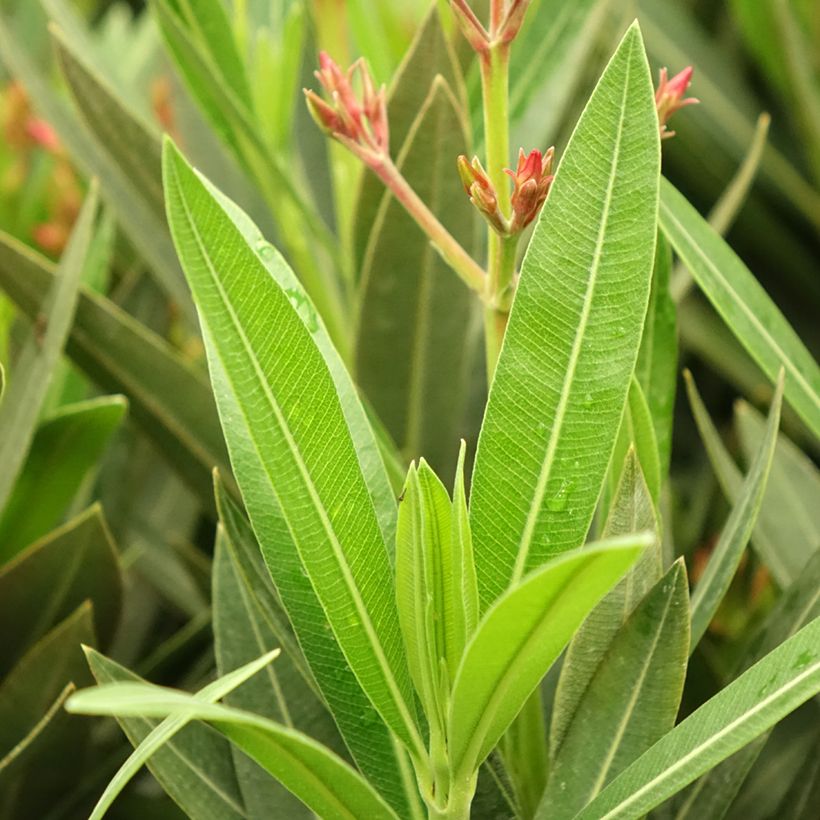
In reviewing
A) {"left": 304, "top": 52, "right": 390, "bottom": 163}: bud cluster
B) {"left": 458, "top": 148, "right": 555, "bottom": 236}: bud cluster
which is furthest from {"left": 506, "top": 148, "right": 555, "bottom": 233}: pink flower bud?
{"left": 304, "top": 52, "right": 390, "bottom": 163}: bud cluster

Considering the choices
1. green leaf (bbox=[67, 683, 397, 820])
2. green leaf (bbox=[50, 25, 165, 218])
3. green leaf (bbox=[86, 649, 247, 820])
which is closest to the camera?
green leaf (bbox=[67, 683, 397, 820])

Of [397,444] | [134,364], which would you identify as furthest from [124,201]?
[397,444]

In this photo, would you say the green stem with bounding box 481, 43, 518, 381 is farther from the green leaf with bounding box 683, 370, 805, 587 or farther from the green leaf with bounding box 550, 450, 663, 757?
the green leaf with bounding box 683, 370, 805, 587

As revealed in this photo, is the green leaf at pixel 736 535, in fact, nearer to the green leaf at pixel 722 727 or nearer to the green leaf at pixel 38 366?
the green leaf at pixel 722 727

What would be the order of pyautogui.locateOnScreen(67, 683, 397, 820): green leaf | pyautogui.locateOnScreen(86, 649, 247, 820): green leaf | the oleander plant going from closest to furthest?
pyautogui.locateOnScreen(67, 683, 397, 820): green leaf < the oleander plant < pyautogui.locateOnScreen(86, 649, 247, 820): green leaf

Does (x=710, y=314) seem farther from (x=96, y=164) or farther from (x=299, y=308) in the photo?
(x=299, y=308)

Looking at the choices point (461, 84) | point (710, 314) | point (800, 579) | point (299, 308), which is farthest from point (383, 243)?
point (710, 314)
